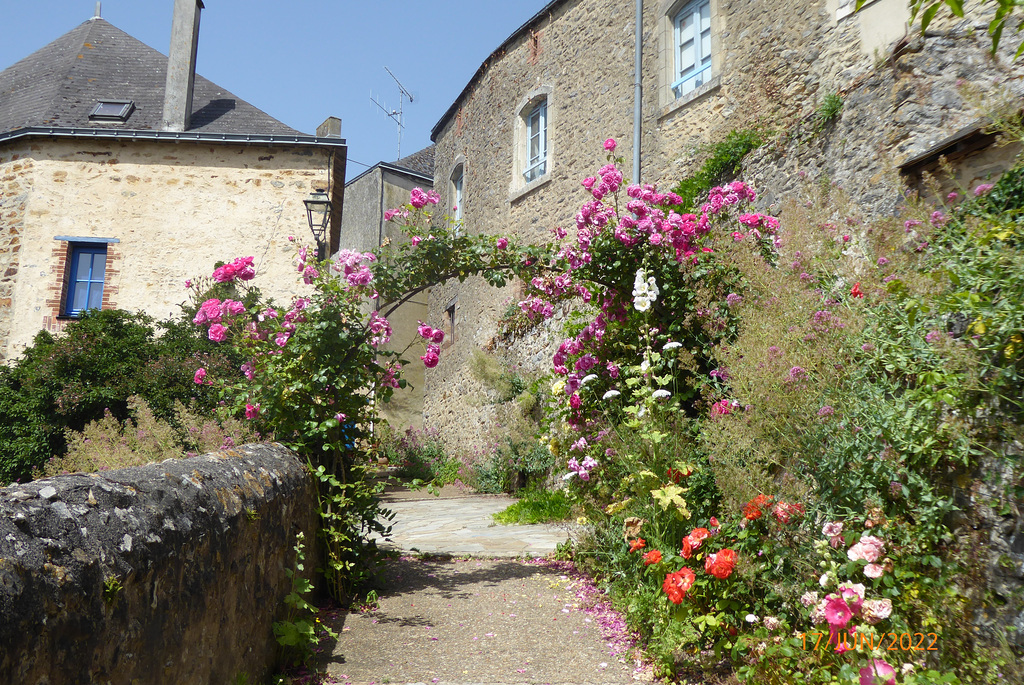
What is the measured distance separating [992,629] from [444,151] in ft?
49.2

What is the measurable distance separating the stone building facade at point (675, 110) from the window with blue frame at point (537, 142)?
36 millimetres

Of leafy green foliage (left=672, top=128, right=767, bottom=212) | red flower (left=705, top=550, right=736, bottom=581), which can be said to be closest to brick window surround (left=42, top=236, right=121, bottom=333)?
leafy green foliage (left=672, top=128, right=767, bottom=212)

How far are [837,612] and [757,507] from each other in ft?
2.00

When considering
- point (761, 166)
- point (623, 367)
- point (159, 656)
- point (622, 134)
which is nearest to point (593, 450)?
point (623, 367)

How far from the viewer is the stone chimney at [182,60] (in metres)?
10.9

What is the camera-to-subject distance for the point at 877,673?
2.03 meters

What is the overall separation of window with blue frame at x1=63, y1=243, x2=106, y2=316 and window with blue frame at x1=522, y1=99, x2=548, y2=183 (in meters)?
6.82

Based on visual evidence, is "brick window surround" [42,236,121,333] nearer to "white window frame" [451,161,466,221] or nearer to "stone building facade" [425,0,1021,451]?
"stone building facade" [425,0,1021,451]

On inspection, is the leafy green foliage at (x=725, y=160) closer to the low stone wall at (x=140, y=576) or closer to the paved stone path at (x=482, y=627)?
the paved stone path at (x=482, y=627)

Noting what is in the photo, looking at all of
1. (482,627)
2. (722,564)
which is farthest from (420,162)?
(722,564)

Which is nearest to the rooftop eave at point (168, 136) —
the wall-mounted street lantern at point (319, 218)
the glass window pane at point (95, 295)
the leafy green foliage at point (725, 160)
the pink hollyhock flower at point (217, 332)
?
the wall-mounted street lantern at point (319, 218)

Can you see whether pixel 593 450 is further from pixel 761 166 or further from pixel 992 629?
pixel 761 166

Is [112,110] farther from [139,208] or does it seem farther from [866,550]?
[866,550]

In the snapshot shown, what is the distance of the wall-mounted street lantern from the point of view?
10283 millimetres
